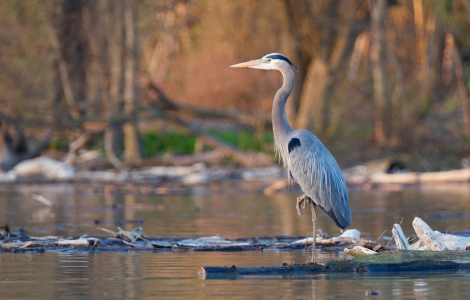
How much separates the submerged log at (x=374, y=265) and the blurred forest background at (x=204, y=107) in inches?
579

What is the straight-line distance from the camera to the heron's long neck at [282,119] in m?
7.34

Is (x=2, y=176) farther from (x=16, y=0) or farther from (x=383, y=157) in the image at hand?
(x=383, y=157)

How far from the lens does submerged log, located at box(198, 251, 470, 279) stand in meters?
5.58

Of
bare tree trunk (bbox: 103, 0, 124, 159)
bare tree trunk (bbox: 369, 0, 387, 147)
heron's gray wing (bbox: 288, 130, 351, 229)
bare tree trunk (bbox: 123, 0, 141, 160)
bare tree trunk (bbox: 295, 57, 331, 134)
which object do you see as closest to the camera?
heron's gray wing (bbox: 288, 130, 351, 229)

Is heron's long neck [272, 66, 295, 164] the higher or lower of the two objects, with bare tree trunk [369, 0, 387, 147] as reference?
lower

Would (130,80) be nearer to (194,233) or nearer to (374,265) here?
(194,233)

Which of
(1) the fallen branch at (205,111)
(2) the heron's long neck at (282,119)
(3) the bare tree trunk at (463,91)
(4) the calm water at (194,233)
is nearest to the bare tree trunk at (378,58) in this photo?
(3) the bare tree trunk at (463,91)

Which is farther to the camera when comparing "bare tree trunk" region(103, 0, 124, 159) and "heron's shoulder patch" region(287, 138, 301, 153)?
"bare tree trunk" region(103, 0, 124, 159)

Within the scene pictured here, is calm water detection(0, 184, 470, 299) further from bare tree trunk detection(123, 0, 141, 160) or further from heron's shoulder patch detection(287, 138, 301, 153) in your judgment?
bare tree trunk detection(123, 0, 141, 160)

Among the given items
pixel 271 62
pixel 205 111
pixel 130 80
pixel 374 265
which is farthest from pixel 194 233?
pixel 130 80

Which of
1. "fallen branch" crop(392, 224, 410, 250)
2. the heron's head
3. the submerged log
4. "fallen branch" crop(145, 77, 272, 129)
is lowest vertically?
the submerged log

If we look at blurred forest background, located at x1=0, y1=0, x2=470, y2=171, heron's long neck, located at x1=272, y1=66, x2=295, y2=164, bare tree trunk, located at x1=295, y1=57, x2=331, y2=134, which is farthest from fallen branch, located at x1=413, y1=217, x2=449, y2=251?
bare tree trunk, located at x1=295, y1=57, x2=331, y2=134

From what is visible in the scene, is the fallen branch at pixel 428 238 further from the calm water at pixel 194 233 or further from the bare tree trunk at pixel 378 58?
the bare tree trunk at pixel 378 58

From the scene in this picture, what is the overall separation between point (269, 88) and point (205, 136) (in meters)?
17.4
